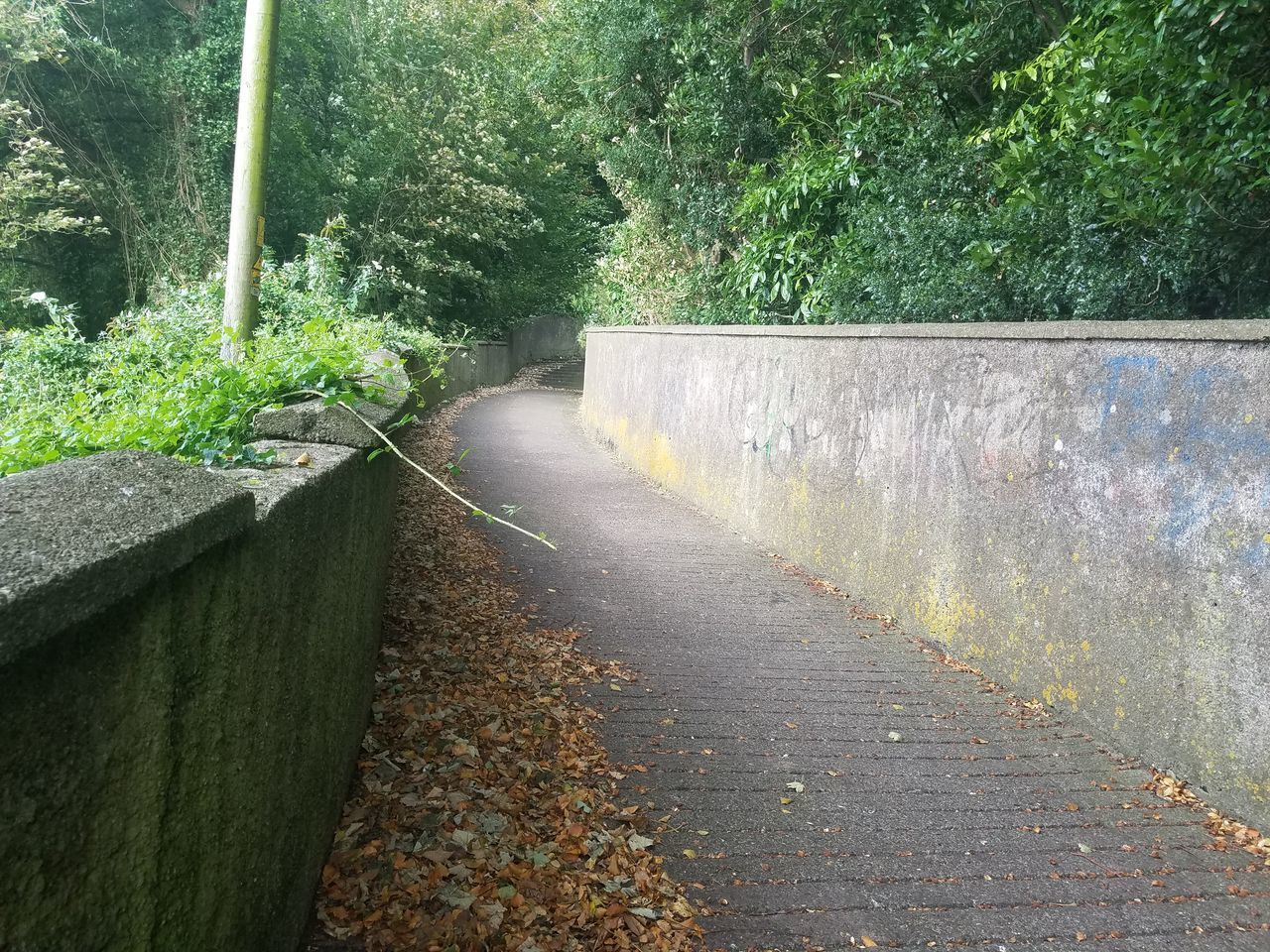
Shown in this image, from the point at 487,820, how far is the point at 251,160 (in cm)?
461

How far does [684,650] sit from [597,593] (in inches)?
49.8

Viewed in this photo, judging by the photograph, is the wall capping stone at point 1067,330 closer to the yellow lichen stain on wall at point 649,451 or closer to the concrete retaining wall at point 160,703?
the yellow lichen stain on wall at point 649,451

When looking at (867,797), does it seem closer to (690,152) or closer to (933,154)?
(933,154)

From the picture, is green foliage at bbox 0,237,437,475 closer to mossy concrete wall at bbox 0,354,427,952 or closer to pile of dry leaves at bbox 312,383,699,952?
mossy concrete wall at bbox 0,354,427,952

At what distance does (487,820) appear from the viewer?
11.7 feet

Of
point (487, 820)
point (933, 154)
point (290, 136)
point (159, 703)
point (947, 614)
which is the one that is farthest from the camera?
point (290, 136)

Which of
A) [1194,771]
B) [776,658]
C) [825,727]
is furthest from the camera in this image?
[776,658]

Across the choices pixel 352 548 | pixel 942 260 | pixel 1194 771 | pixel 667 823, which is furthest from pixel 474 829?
pixel 942 260

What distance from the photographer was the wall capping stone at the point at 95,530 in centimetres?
116

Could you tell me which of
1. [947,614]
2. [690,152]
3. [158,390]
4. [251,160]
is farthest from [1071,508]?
[690,152]

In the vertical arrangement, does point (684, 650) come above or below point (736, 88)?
below

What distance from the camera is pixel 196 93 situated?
1888 cm

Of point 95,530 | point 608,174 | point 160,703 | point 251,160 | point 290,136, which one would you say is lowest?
point 160,703

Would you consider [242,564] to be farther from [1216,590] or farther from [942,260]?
[942,260]
